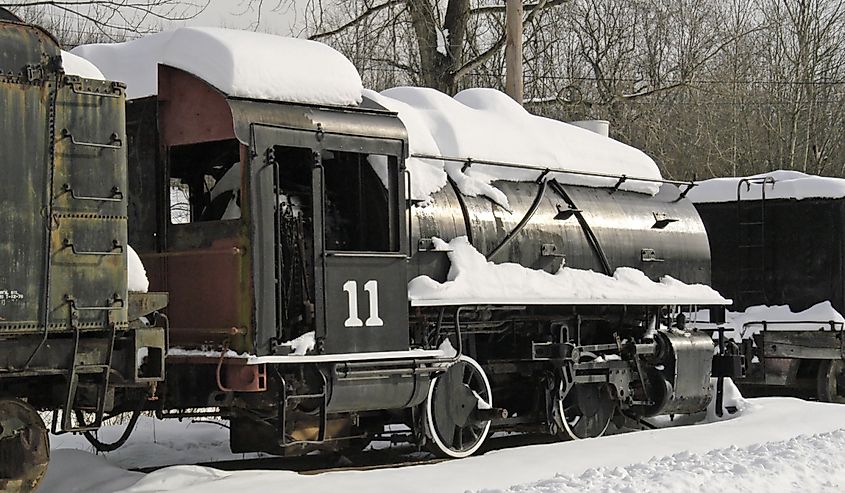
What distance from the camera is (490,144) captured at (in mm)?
12227

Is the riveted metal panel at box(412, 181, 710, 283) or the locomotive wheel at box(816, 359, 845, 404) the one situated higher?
the riveted metal panel at box(412, 181, 710, 283)

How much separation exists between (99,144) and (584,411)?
22.2ft

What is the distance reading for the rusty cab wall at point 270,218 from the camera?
30.4 ft

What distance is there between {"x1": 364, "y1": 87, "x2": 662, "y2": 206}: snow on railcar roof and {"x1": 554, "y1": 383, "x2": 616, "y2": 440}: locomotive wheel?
2294 mm

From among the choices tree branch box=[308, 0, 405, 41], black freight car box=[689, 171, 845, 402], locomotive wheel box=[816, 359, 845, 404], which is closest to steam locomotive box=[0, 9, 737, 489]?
black freight car box=[689, 171, 845, 402]

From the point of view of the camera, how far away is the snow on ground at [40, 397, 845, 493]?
880 centimetres

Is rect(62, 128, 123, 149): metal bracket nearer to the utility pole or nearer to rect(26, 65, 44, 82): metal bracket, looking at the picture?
rect(26, 65, 44, 82): metal bracket

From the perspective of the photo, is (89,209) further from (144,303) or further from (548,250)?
(548,250)

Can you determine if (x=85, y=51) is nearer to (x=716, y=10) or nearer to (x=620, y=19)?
(x=620, y=19)

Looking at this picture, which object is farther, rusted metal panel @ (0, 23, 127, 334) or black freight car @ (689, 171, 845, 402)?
black freight car @ (689, 171, 845, 402)

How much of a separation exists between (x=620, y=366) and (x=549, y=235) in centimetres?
192

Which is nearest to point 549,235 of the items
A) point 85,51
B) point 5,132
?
point 85,51

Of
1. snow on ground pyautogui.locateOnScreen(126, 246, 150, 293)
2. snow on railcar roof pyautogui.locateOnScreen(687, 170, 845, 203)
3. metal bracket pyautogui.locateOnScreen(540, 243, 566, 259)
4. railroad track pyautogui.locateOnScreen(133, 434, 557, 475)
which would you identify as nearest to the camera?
snow on ground pyautogui.locateOnScreen(126, 246, 150, 293)

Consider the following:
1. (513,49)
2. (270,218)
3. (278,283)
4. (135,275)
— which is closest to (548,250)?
(278,283)
